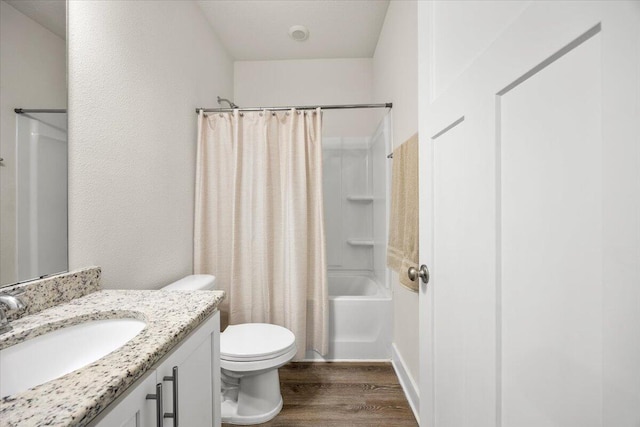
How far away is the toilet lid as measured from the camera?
4.77 ft

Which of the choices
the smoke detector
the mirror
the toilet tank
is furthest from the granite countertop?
the smoke detector

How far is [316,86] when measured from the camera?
116 inches

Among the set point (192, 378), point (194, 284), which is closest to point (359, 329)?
point (194, 284)

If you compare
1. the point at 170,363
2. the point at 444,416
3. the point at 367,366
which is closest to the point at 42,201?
the point at 170,363

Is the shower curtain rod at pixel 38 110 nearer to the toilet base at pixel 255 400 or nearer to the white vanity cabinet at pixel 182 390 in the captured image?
the white vanity cabinet at pixel 182 390

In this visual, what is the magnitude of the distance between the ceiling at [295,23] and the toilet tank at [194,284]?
2.02 m

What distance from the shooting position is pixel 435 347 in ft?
3.05

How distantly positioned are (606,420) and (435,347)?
0.58m

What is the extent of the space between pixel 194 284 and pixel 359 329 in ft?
4.06

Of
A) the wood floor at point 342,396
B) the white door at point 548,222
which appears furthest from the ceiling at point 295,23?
the wood floor at point 342,396

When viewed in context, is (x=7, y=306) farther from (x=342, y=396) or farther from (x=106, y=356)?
(x=342, y=396)

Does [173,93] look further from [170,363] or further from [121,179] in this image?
[170,363]

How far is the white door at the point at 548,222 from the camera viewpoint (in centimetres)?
35

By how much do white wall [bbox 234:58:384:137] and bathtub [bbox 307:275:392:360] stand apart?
176 centimetres
